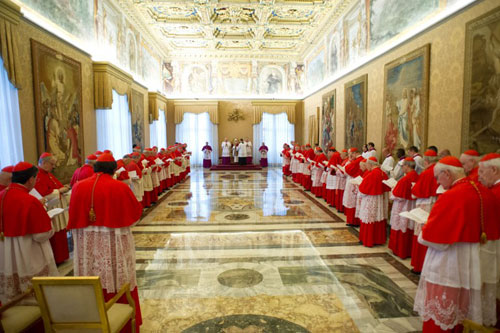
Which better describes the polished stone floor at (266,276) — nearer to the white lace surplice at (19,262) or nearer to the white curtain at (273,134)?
the white lace surplice at (19,262)

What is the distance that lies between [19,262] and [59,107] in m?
4.85

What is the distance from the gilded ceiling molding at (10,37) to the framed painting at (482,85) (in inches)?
310

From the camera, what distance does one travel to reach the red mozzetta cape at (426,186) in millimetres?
4316

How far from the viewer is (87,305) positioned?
7.11 ft

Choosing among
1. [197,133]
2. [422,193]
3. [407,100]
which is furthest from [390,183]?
[197,133]

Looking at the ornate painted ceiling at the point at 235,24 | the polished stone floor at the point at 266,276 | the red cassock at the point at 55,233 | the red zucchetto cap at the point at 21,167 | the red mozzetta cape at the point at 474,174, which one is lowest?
the polished stone floor at the point at 266,276

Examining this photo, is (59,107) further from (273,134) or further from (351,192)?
(273,134)

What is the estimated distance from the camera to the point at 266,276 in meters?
4.51

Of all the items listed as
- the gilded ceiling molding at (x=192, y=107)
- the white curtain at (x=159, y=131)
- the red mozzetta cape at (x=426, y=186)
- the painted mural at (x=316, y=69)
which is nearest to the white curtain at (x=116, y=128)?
the white curtain at (x=159, y=131)

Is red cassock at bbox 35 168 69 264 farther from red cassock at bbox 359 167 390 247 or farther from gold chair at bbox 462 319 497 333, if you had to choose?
gold chair at bbox 462 319 497 333

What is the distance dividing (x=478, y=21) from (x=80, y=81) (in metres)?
8.80

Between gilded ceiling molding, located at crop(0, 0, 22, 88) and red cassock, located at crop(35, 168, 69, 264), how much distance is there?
172cm

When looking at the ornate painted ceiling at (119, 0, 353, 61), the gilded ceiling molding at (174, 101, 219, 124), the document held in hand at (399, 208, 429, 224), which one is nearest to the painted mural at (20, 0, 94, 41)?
the ornate painted ceiling at (119, 0, 353, 61)

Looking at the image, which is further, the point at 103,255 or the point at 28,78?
the point at 28,78
